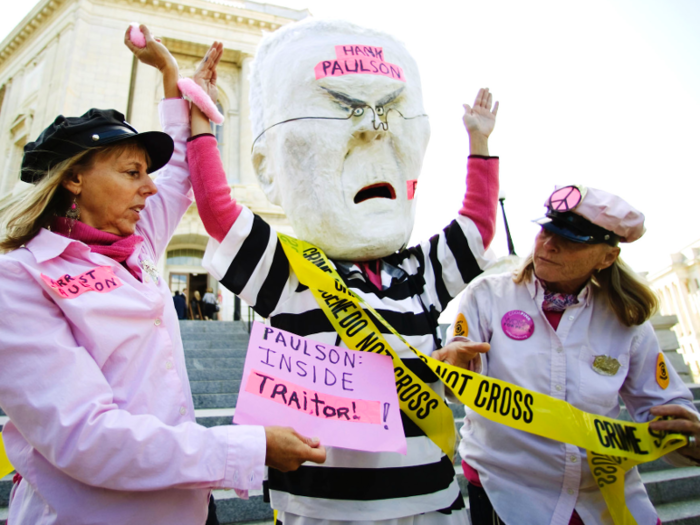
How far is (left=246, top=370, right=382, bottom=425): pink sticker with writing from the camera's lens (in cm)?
154

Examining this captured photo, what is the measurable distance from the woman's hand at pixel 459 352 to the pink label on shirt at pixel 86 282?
124cm

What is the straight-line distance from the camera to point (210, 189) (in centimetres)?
188

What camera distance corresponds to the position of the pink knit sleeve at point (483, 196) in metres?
2.18

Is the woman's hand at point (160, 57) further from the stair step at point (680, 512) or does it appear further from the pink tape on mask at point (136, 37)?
the stair step at point (680, 512)

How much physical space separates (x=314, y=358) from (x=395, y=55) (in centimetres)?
168

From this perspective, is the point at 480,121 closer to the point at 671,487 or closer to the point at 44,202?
the point at 44,202

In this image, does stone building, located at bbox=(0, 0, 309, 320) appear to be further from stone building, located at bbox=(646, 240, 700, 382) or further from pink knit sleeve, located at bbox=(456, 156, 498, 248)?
stone building, located at bbox=(646, 240, 700, 382)

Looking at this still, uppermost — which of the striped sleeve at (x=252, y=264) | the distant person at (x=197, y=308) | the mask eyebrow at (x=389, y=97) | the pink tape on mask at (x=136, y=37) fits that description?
the pink tape on mask at (x=136, y=37)

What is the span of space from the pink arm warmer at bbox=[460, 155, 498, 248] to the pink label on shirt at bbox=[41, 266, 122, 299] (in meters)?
1.58

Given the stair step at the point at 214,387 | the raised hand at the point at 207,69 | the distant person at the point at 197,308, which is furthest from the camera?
the distant person at the point at 197,308

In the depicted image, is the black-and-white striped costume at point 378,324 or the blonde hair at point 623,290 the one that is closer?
the black-and-white striped costume at point 378,324

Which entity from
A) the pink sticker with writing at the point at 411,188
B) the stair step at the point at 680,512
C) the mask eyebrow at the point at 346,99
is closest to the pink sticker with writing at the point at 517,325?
the pink sticker with writing at the point at 411,188

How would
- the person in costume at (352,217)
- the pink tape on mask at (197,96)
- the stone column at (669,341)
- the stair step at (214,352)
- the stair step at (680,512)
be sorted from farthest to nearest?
the stair step at (214,352) < the stone column at (669,341) < the stair step at (680,512) < the pink tape on mask at (197,96) < the person in costume at (352,217)

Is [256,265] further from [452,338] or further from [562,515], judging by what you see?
[562,515]
